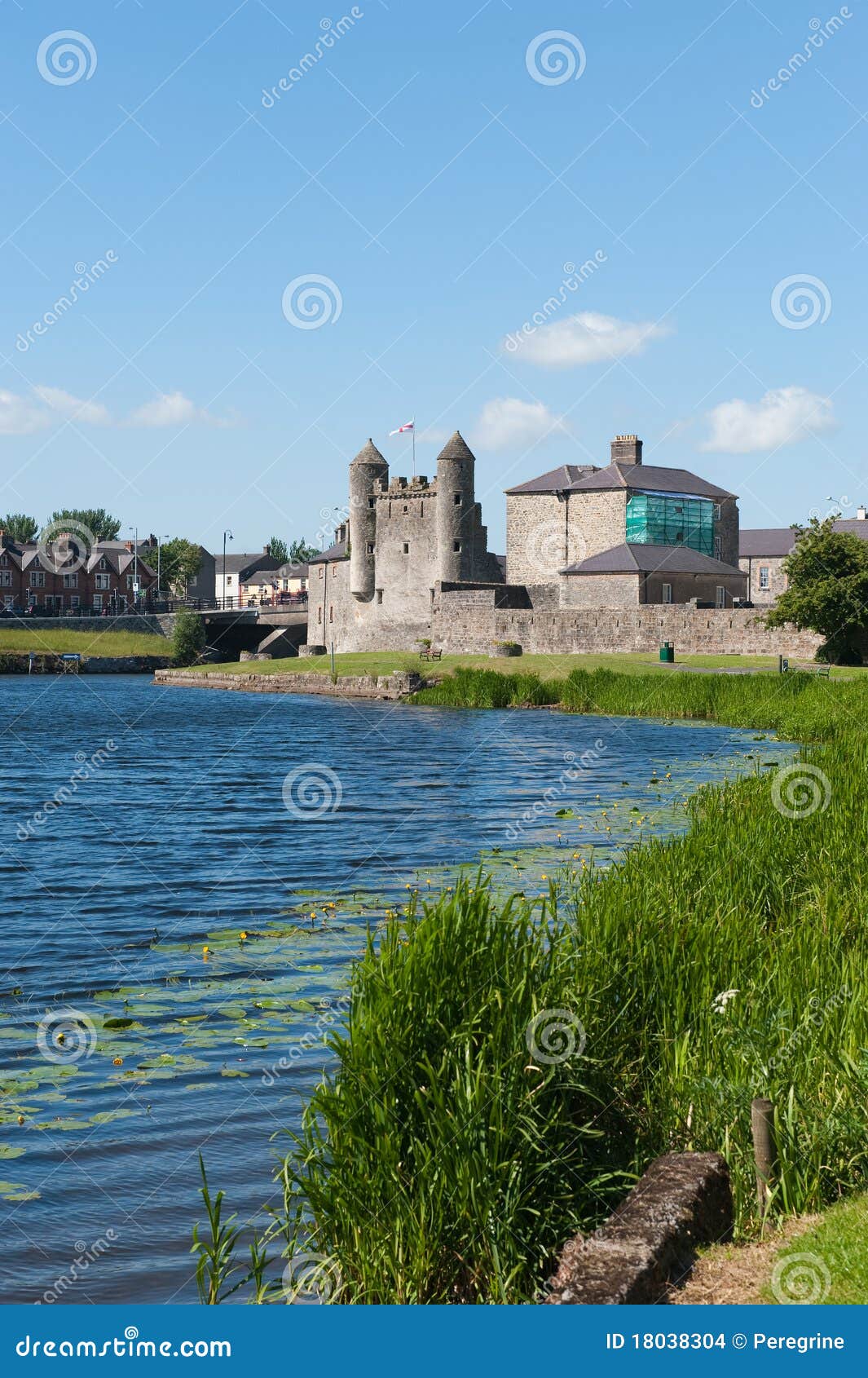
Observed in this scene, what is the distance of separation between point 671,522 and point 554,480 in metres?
8.10

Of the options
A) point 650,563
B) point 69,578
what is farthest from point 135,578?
point 650,563

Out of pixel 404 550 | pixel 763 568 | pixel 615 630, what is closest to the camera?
pixel 615 630

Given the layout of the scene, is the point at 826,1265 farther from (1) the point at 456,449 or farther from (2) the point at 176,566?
(2) the point at 176,566

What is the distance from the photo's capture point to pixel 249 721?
178 ft

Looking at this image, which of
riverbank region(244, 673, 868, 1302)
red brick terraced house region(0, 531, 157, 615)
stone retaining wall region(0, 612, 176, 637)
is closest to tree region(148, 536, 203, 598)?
red brick terraced house region(0, 531, 157, 615)

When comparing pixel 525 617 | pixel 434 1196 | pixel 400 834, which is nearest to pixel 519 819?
pixel 400 834

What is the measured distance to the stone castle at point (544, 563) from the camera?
72.4m

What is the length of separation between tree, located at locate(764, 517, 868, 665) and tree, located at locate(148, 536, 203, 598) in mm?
120135

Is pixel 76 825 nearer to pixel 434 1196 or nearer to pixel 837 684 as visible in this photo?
pixel 434 1196

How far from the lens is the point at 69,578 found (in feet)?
485

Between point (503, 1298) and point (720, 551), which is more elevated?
point (720, 551)

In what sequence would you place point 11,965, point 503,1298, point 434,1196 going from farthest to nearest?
point 11,965 < point 434,1196 < point 503,1298

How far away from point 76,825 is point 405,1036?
19.2 metres

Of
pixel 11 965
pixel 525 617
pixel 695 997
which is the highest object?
pixel 525 617
